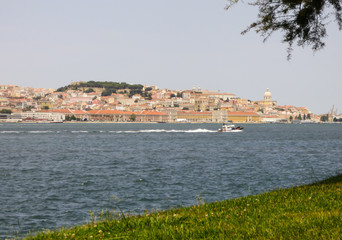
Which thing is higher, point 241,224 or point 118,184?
point 241,224

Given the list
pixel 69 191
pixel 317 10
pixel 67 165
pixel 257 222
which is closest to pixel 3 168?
pixel 67 165

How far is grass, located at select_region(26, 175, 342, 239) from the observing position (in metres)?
5.51

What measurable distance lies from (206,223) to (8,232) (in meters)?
7.58

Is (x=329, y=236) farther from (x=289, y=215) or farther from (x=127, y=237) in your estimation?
(x=127, y=237)

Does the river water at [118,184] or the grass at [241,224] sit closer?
the grass at [241,224]

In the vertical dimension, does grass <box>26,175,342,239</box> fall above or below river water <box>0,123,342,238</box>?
above

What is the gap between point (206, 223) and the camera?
633cm

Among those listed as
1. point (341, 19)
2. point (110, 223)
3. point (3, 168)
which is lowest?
point (3, 168)

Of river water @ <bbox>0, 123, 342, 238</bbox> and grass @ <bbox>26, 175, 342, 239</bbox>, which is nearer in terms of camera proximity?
grass @ <bbox>26, 175, 342, 239</bbox>

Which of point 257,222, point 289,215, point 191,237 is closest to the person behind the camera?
point 191,237

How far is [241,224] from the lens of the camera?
6.12 meters

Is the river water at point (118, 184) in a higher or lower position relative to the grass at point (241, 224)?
lower

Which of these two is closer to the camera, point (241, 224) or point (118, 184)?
point (241, 224)

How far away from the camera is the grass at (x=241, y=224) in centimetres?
551
